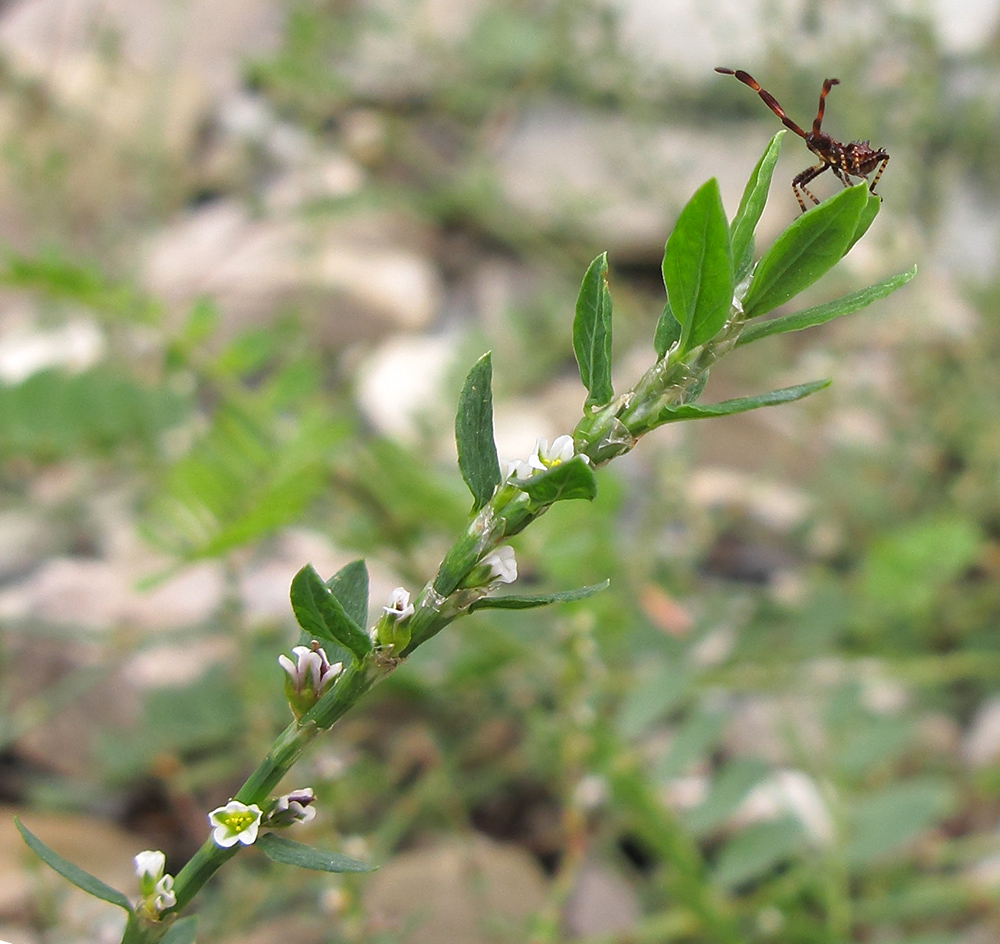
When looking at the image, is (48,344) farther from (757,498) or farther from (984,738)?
(984,738)

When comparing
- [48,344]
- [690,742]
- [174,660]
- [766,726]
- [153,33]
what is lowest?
[690,742]

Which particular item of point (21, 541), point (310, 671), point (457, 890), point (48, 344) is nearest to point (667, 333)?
point (310, 671)

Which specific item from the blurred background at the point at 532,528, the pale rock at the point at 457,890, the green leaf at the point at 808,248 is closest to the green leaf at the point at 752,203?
the green leaf at the point at 808,248

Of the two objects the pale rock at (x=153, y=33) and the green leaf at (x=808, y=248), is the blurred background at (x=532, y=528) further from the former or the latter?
the green leaf at (x=808, y=248)

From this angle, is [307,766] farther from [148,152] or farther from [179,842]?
[148,152]

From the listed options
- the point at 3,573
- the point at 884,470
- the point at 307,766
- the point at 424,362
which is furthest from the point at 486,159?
the point at 307,766

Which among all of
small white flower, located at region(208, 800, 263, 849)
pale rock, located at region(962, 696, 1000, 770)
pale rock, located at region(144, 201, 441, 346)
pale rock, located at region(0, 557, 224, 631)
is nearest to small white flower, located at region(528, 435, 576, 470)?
small white flower, located at region(208, 800, 263, 849)

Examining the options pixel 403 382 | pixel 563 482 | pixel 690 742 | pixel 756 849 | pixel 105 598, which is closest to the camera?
pixel 563 482

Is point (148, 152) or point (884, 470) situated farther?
point (148, 152)
